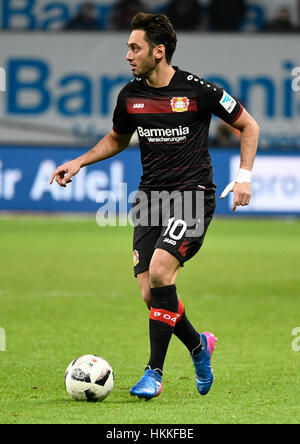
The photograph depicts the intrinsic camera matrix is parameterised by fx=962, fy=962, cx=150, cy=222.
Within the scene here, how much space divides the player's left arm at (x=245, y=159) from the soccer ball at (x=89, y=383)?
123cm

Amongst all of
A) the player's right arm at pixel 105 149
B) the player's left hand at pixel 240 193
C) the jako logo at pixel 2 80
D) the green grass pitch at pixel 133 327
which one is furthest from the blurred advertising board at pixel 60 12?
the player's left hand at pixel 240 193

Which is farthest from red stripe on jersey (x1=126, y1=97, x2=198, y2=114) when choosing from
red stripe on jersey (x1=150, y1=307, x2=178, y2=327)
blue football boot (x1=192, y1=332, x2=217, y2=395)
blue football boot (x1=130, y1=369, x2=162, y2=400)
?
blue football boot (x1=130, y1=369, x2=162, y2=400)

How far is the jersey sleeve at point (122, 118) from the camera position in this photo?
5.89m

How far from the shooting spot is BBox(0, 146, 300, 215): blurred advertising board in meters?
18.3

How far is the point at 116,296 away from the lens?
10.2 meters

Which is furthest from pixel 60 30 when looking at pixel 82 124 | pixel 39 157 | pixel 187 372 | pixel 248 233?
pixel 187 372

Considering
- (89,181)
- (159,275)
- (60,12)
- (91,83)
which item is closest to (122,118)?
(159,275)

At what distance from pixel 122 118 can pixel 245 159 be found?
0.83m

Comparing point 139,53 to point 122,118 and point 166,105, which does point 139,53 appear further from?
point 122,118

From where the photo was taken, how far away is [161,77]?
5781mm

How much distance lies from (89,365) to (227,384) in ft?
3.21

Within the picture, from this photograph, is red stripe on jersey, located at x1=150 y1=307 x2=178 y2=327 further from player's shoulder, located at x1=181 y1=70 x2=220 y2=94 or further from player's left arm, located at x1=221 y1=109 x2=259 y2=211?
player's shoulder, located at x1=181 y1=70 x2=220 y2=94

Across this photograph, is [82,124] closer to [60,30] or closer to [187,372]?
[60,30]
